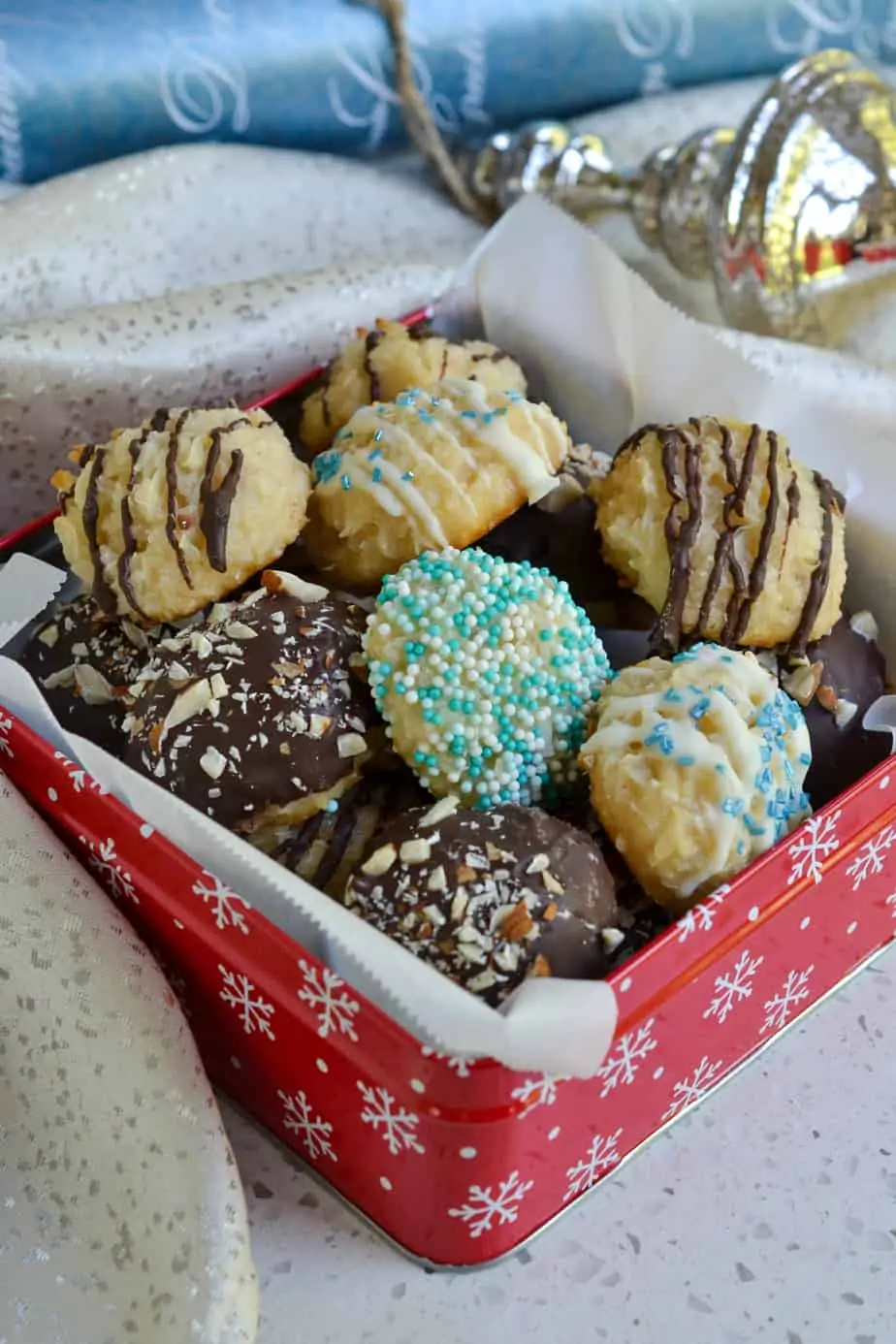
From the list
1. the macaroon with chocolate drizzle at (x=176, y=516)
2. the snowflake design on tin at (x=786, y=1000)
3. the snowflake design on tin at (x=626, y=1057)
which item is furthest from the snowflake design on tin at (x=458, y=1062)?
the macaroon with chocolate drizzle at (x=176, y=516)

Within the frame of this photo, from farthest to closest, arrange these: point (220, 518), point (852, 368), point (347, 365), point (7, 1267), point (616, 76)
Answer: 1. point (616, 76)
2. point (852, 368)
3. point (347, 365)
4. point (220, 518)
5. point (7, 1267)

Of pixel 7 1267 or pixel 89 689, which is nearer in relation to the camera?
pixel 7 1267

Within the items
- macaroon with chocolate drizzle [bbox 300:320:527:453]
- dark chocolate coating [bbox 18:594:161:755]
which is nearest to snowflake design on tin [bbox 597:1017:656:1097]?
dark chocolate coating [bbox 18:594:161:755]

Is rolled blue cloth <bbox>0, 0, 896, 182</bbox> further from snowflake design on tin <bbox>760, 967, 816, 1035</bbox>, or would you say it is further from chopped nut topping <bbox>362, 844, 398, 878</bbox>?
snowflake design on tin <bbox>760, 967, 816, 1035</bbox>

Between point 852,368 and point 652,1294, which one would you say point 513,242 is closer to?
point 852,368

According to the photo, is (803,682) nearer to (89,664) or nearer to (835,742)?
(835,742)

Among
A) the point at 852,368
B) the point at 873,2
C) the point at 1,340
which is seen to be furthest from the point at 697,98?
the point at 1,340

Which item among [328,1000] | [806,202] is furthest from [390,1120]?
[806,202]

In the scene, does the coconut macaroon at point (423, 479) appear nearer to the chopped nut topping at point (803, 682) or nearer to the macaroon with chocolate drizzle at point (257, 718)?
the macaroon with chocolate drizzle at point (257, 718)
